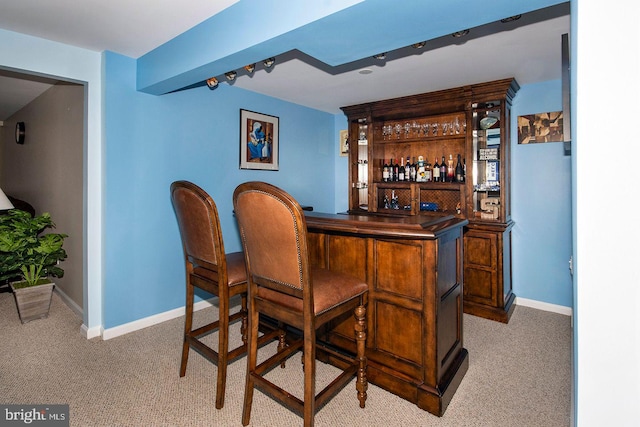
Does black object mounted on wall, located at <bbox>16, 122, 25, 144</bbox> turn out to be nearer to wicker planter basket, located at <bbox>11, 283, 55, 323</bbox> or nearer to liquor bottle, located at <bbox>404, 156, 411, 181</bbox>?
Result: wicker planter basket, located at <bbox>11, 283, 55, 323</bbox>

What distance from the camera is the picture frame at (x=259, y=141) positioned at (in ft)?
12.1

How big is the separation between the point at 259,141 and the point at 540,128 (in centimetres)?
290

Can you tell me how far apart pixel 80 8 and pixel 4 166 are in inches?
197

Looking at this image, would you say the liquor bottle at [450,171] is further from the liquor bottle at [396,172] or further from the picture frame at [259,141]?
the picture frame at [259,141]

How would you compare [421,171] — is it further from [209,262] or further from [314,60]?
[209,262]

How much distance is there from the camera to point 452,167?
12.8ft

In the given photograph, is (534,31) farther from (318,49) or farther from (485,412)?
(485,412)

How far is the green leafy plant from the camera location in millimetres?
3079

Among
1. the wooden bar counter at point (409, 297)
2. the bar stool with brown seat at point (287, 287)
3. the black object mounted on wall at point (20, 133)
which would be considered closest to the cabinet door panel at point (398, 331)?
the wooden bar counter at point (409, 297)

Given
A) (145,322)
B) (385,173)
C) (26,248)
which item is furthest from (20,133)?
(385,173)

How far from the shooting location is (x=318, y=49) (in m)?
1.96

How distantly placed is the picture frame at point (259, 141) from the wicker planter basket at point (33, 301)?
2.18 metres

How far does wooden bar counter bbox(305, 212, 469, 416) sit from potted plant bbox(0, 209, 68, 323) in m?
2.78

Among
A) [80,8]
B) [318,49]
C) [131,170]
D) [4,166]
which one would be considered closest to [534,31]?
[318,49]
